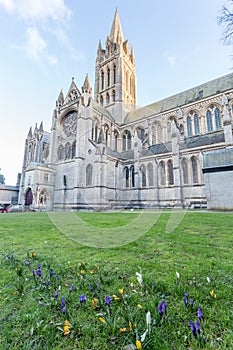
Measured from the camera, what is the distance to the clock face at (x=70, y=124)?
2820 cm

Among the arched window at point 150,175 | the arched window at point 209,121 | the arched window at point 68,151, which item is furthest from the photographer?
the arched window at point 68,151

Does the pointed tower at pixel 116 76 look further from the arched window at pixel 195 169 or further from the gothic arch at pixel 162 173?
the arched window at pixel 195 169

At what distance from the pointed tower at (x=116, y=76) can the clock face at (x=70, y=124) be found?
9.49 m

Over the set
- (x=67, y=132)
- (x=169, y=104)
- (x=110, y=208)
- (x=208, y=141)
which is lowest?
(x=110, y=208)

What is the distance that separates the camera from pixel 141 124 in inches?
1215

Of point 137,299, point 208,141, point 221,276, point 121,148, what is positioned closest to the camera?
point 137,299

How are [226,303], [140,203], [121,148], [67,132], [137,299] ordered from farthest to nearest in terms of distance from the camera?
[121,148] → [67,132] → [140,203] → [137,299] → [226,303]

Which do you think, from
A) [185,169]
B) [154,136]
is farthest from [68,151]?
[185,169]

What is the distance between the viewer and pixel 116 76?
36.8 meters

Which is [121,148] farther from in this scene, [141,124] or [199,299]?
[199,299]

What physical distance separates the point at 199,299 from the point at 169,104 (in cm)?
3311

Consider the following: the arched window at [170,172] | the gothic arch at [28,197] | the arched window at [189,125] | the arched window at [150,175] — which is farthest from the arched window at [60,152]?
the arched window at [189,125]

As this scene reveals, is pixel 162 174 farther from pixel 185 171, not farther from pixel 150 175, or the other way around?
pixel 185 171

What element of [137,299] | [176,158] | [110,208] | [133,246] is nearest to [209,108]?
[176,158]
